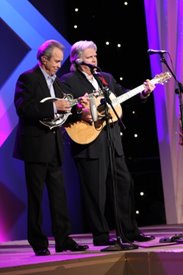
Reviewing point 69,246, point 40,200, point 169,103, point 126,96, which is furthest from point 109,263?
point 169,103

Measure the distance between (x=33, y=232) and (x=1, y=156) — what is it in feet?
7.39

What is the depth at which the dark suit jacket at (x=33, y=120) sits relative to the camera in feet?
13.6

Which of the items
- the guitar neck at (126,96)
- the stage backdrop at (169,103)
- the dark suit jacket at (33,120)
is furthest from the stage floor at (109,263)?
the stage backdrop at (169,103)

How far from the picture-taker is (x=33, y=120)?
420 centimetres

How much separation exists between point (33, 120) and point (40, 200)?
23.7 inches

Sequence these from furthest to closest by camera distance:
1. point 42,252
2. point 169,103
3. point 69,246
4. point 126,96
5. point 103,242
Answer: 1. point 169,103
2. point 126,96
3. point 103,242
4. point 69,246
5. point 42,252

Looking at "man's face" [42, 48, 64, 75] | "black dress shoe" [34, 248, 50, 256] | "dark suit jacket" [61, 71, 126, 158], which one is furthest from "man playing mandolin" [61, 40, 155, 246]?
"black dress shoe" [34, 248, 50, 256]

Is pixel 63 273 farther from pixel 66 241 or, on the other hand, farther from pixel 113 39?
pixel 113 39

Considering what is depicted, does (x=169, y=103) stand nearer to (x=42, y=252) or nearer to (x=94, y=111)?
(x=94, y=111)

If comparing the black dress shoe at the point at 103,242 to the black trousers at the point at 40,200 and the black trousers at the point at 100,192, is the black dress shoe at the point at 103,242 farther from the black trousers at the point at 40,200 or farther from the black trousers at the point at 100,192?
the black trousers at the point at 40,200

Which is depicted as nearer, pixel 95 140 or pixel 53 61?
pixel 53 61

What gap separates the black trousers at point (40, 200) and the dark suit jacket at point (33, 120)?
0.09 m

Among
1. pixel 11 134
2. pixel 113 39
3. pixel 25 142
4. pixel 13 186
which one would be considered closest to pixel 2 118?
pixel 11 134

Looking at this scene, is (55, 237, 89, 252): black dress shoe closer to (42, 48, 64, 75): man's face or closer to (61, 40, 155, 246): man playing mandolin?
(61, 40, 155, 246): man playing mandolin
